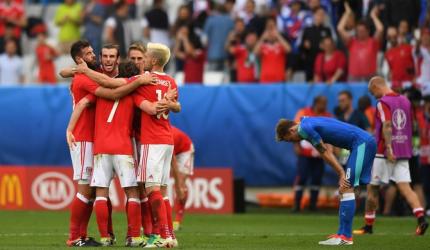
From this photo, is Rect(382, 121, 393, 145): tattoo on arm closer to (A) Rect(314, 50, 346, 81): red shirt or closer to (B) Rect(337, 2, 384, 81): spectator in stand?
(B) Rect(337, 2, 384, 81): spectator in stand

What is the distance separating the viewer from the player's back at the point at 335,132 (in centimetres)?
1463

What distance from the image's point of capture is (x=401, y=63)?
915 inches

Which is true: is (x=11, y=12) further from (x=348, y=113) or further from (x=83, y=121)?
(x=83, y=121)

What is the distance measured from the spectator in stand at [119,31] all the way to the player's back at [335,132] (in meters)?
13.2

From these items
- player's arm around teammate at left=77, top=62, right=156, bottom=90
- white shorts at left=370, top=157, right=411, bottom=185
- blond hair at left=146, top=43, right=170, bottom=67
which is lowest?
white shorts at left=370, top=157, right=411, bottom=185

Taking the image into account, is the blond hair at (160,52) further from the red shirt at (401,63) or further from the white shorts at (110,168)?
the red shirt at (401,63)

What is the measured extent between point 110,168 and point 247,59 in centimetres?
1221

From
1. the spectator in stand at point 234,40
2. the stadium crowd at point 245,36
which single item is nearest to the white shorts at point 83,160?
the stadium crowd at point 245,36

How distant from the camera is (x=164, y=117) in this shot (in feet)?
45.8

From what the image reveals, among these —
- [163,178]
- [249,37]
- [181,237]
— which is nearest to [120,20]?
[249,37]

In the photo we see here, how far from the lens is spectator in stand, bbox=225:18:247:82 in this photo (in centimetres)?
2642

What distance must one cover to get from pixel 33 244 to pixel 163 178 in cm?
199

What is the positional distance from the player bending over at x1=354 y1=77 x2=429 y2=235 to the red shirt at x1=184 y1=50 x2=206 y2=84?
909 centimetres

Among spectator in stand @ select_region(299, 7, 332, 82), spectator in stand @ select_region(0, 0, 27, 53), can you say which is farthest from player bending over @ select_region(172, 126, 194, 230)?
spectator in stand @ select_region(0, 0, 27, 53)
